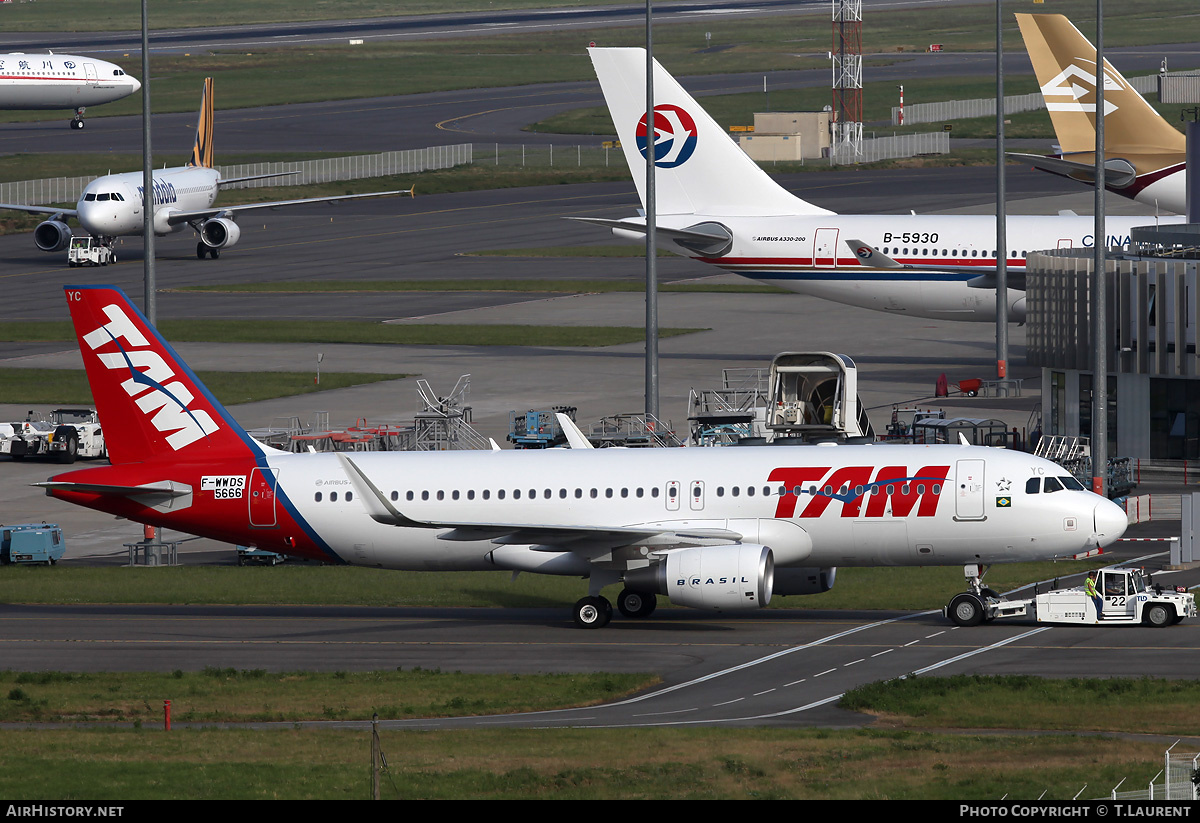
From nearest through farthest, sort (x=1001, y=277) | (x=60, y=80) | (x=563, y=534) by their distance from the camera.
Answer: (x=563, y=534), (x=1001, y=277), (x=60, y=80)

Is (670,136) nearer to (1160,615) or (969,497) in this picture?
(969,497)

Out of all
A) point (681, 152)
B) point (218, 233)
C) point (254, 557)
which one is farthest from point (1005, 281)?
point (218, 233)

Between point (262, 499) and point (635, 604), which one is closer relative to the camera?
point (262, 499)

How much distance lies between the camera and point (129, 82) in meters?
190

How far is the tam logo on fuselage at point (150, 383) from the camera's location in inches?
1879

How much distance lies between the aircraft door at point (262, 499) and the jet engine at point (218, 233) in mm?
87600

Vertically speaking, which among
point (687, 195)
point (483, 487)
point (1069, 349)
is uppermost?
point (687, 195)

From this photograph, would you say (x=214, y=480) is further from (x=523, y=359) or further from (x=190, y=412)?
(x=523, y=359)

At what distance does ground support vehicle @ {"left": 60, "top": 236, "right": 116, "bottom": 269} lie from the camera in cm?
12719

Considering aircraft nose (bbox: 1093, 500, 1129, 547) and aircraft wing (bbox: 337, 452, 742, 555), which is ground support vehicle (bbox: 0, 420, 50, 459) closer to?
aircraft wing (bbox: 337, 452, 742, 555)

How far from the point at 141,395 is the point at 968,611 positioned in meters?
21.6

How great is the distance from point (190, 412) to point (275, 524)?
3.71 metres

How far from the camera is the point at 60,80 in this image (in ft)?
614
